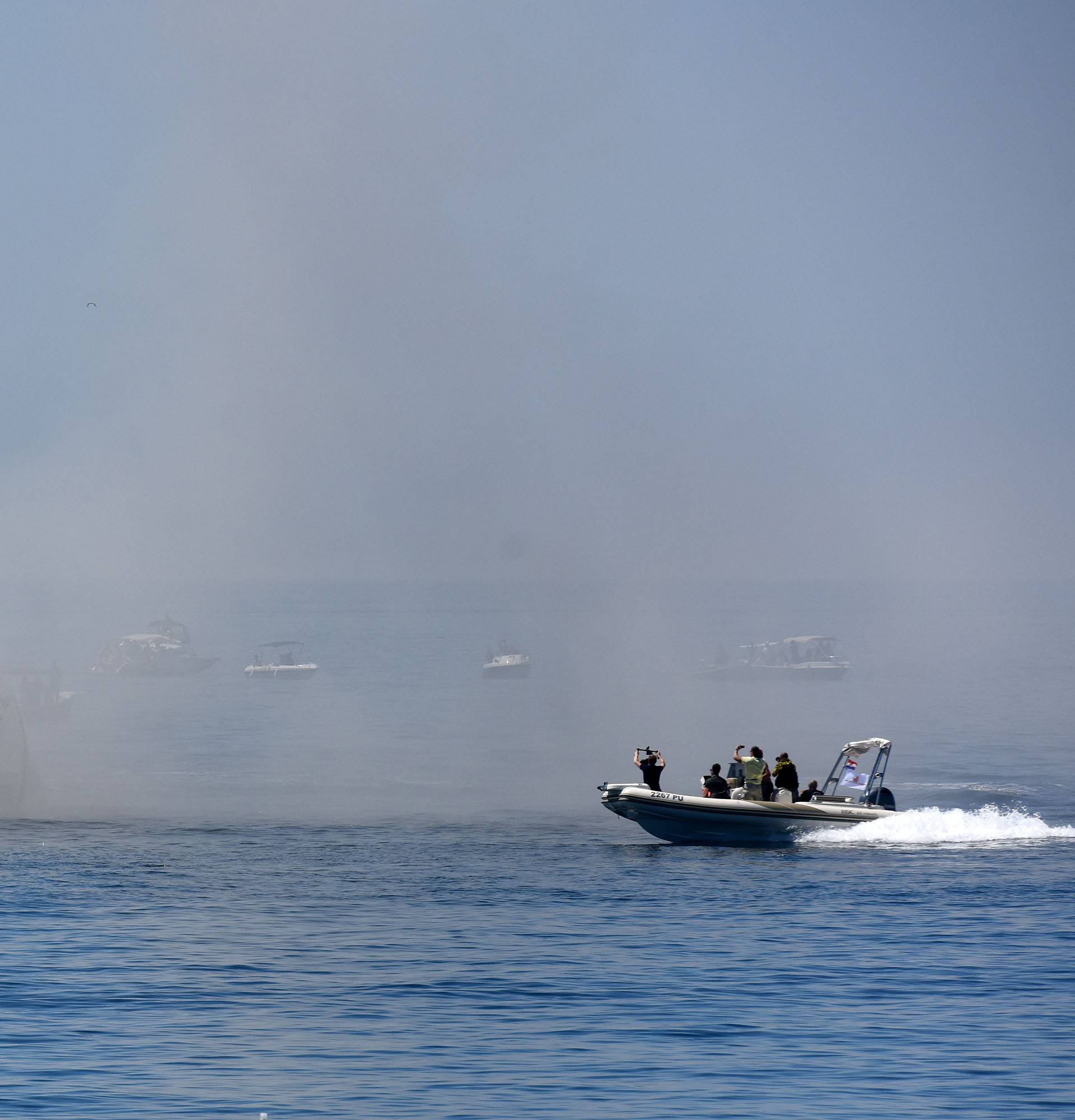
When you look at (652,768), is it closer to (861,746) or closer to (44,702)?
(861,746)

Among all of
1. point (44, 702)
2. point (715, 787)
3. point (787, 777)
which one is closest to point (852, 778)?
point (787, 777)

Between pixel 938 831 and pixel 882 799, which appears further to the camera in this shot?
pixel 882 799

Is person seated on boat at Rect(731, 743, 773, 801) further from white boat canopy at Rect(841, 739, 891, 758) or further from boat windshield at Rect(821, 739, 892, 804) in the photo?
white boat canopy at Rect(841, 739, 891, 758)

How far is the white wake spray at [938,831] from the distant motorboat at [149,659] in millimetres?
145363

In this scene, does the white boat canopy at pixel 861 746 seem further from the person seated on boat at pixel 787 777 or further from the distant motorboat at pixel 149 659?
the distant motorboat at pixel 149 659

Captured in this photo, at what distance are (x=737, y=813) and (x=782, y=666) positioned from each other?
125047mm

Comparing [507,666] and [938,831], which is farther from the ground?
[507,666]

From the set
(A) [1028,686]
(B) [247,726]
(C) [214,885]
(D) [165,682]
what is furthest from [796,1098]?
(D) [165,682]

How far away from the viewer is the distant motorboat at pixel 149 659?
182250 mm

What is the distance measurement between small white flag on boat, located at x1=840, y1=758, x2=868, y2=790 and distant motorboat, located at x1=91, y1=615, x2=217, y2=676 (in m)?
145

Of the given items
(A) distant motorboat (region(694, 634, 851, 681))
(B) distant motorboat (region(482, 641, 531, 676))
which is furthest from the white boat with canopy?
(B) distant motorboat (region(482, 641, 531, 676))

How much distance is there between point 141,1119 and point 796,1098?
9305mm

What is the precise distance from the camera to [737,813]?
4434cm

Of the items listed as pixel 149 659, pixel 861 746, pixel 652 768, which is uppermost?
pixel 149 659
